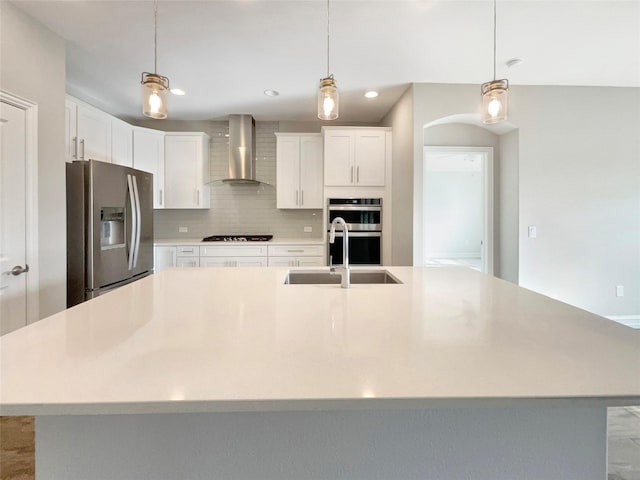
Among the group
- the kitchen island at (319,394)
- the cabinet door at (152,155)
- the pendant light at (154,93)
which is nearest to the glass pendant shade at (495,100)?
the kitchen island at (319,394)

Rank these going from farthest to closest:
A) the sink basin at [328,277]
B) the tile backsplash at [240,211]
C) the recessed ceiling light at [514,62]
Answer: the tile backsplash at [240,211] → the recessed ceiling light at [514,62] → the sink basin at [328,277]

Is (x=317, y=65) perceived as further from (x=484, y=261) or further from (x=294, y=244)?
(x=484, y=261)

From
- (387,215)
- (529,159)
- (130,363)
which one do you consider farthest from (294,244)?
(130,363)

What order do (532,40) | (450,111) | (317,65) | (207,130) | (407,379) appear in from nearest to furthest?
(407,379)
(532,40)
(317,65)
(450,111)
(207,130)

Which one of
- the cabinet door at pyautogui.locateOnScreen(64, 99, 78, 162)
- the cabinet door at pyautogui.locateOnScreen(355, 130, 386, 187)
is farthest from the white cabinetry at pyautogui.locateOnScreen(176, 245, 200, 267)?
the cabinet door at pyautogui.locateOnScreen(355, 130, 386, 187)

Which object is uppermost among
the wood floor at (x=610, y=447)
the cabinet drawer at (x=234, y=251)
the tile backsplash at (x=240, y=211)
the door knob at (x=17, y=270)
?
the tile backsplash at (x=240, y=211)

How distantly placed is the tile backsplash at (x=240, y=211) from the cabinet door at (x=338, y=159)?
2.88 ft

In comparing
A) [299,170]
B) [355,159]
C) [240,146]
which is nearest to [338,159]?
[355,159]

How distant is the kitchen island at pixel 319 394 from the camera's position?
2.10 feet

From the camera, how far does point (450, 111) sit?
3285 millimetres

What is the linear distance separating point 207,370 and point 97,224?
8.44 ft

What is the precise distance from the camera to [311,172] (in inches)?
167

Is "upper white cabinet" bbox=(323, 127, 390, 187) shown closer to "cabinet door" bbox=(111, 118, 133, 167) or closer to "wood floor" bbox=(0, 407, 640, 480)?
"cabinet door" bbox=(111, 118, 133, 167)

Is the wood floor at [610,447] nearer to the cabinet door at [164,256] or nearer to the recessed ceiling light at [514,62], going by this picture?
the cabinet door at [164,256]
